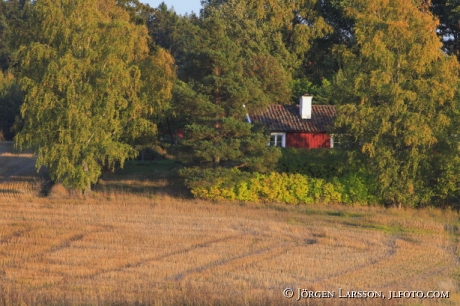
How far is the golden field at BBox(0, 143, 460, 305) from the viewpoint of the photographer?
1512 centimetres

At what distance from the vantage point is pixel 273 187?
118 ft

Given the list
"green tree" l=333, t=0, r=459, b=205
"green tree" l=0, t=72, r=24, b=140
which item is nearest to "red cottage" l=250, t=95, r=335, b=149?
"green tree" l=333, t=0, r=459, b=205

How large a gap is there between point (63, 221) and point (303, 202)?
13.7 meters

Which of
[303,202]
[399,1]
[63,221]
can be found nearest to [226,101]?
[303,202]

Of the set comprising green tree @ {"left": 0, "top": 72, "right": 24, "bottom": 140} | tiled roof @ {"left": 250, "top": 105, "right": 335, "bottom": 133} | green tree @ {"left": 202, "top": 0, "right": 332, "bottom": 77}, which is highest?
green tree @ {"left": 202, "top": 0, "right": 332, "bottom": 77}

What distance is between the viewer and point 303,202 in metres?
36.2

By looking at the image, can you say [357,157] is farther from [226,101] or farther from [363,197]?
[226,101]

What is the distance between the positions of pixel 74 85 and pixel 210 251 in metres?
17.7

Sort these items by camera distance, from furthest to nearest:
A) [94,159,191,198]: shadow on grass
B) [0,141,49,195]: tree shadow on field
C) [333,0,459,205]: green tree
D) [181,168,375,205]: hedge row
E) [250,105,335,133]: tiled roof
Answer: [250,105,335,133]: tiled roof, [0,141,49,195]: tree shadow on field, [94,159,191,198]: shadow on grass, [181,168,375,205]: hedge row, [333,0,459,205]: green tree

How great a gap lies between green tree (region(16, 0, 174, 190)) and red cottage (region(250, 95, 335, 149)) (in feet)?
29.1

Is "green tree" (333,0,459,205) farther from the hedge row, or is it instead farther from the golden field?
the golden field

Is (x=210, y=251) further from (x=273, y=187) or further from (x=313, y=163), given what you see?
(x=313, y=163)

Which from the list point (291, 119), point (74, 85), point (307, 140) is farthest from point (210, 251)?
point (291, 119)

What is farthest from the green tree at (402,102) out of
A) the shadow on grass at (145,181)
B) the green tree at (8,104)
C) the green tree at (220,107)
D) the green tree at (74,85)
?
the green tree at (8,104)
